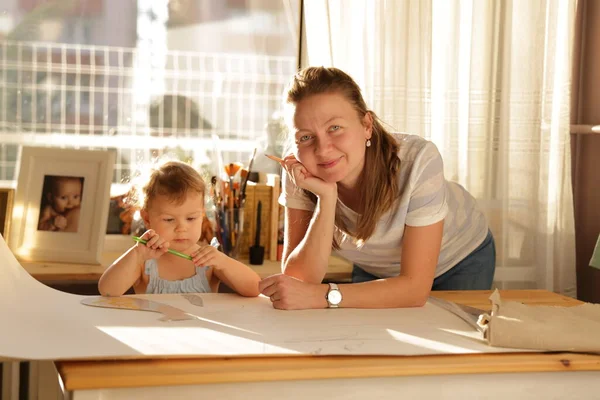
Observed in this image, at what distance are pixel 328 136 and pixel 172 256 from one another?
0.50m

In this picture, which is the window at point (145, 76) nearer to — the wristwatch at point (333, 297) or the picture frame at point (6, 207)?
the picture frame at point (6, 207)

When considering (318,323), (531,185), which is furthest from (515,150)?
(318,323)

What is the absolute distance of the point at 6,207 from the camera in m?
2.50

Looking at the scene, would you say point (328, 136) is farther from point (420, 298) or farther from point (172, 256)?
point (172, 256)

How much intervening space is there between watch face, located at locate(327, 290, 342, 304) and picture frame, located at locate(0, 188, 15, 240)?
Answer: 52.9 inches

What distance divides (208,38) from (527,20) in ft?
3.65

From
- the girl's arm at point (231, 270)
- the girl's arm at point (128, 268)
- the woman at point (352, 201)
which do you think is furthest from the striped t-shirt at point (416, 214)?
the girl's arm at point (128, 268)

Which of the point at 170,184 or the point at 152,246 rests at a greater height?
the point at 170,184

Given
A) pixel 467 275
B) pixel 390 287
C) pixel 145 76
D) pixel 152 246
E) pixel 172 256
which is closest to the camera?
pixel 390 287

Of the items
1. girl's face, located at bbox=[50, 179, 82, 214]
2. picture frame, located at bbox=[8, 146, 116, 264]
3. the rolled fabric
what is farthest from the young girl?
girl's face, located at bbox=[50, 179, 82, 214]

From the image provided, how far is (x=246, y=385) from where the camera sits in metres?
1.09

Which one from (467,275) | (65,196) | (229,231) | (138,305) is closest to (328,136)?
(138,305)

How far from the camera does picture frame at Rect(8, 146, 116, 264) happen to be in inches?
97.9

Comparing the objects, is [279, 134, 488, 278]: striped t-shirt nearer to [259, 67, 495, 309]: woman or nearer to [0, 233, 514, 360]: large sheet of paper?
[259, 67, 495, 309]: woman
